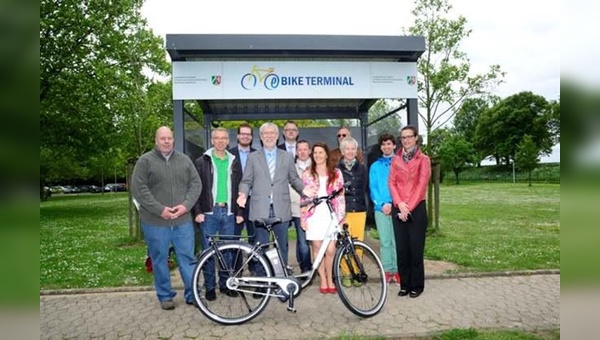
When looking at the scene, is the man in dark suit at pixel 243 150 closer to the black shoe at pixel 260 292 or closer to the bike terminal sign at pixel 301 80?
the black shoe at pixel 260 292

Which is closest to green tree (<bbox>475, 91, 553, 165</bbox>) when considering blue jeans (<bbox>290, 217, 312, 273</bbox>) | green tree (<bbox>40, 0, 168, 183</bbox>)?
green tree (<bbox>40, 0, 168, 183</bbox>)

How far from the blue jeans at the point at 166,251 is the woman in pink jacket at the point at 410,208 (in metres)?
2.45

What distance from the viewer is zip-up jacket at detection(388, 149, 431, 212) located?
5195 mm

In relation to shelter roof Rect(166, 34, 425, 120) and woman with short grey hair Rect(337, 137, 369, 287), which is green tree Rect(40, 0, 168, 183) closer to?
shelter roof Rect(166, 34, 425, 120)

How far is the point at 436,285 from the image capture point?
228 inches

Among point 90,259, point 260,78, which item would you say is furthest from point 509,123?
point 90,259

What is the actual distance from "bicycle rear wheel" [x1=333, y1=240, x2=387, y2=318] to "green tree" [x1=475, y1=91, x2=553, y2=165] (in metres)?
57.3

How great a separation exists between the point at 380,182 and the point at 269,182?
1.49 m

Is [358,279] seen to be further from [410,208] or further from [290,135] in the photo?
[290,135]

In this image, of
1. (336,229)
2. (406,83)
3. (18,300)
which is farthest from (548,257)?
(18,300)

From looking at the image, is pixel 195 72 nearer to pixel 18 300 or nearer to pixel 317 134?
pixel 317 134

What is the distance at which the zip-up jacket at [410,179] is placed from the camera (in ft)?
17.0

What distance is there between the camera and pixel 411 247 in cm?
525

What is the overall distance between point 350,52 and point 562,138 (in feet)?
18.5
